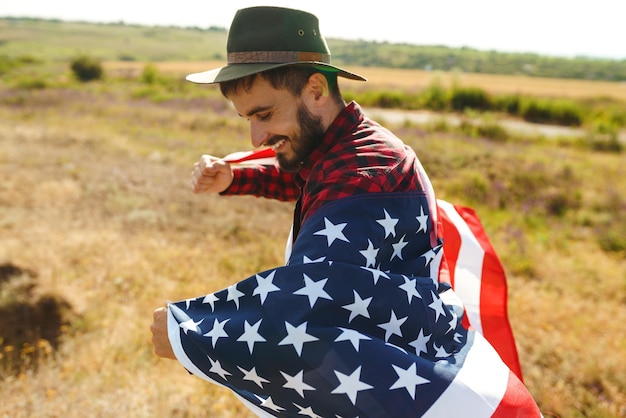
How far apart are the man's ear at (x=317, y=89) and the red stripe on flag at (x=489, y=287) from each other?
97 centimetres

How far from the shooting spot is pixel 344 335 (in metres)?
1.38

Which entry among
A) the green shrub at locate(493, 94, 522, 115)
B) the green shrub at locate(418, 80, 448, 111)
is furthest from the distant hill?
the green shrub at locate(493, 94, 522, 115)

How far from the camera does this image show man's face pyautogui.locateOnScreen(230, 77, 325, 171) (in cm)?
185

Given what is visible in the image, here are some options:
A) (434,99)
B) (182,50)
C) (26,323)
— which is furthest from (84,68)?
(182,50)

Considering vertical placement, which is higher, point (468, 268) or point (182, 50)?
point (182, 50)

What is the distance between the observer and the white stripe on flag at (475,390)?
146 cm

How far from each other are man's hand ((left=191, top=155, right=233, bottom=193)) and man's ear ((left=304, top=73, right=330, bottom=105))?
778 mm

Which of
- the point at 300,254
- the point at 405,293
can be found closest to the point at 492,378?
the point at 405,293

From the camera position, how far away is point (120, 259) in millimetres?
5148

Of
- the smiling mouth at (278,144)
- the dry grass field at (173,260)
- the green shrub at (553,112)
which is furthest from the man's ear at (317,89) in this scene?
the green shrub at (553,112)

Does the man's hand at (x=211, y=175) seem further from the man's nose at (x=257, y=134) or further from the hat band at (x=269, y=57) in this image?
the hat band at (x=269, y=57)

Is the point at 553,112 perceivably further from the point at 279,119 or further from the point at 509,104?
the point at 279,119

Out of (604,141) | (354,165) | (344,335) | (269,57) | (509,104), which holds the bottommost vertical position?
(604,141)

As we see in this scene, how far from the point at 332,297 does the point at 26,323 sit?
11.4 feet
